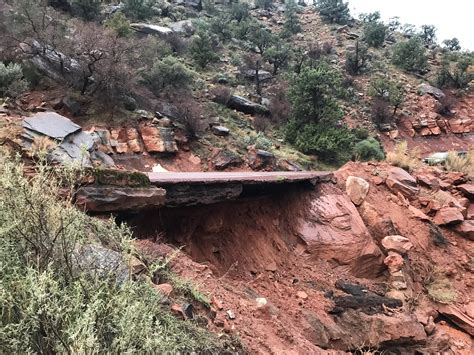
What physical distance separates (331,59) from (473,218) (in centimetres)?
2343

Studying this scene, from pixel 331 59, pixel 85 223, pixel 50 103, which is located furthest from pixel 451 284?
pixel 331 59

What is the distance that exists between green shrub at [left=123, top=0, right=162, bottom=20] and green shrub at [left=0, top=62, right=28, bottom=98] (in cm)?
1642

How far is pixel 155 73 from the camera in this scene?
17375mm

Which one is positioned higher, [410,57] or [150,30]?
[410,57]

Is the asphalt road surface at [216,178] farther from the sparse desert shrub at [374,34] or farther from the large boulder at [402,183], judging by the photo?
the sparse desert shrub at [374,34]

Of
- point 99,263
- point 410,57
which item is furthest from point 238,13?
point 99,263

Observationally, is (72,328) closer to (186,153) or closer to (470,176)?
(470,176)

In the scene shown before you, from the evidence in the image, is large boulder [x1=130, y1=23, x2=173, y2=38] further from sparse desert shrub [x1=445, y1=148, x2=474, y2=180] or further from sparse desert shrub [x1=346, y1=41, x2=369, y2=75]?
sparse desert shrub [x1=445, y1=148, x2=474, y2=180]

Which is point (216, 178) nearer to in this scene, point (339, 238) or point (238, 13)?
point (339, 238)

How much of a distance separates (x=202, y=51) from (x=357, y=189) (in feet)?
60.9

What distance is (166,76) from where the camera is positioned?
18.1m

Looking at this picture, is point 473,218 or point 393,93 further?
point 393,93

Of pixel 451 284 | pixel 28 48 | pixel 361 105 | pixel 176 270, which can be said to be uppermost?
pixel 176 270

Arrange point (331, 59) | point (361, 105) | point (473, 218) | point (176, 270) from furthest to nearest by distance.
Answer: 1. point (331, 59)
2. point (361, 105)
3. point (473, 218)
4. point (176, 270)
